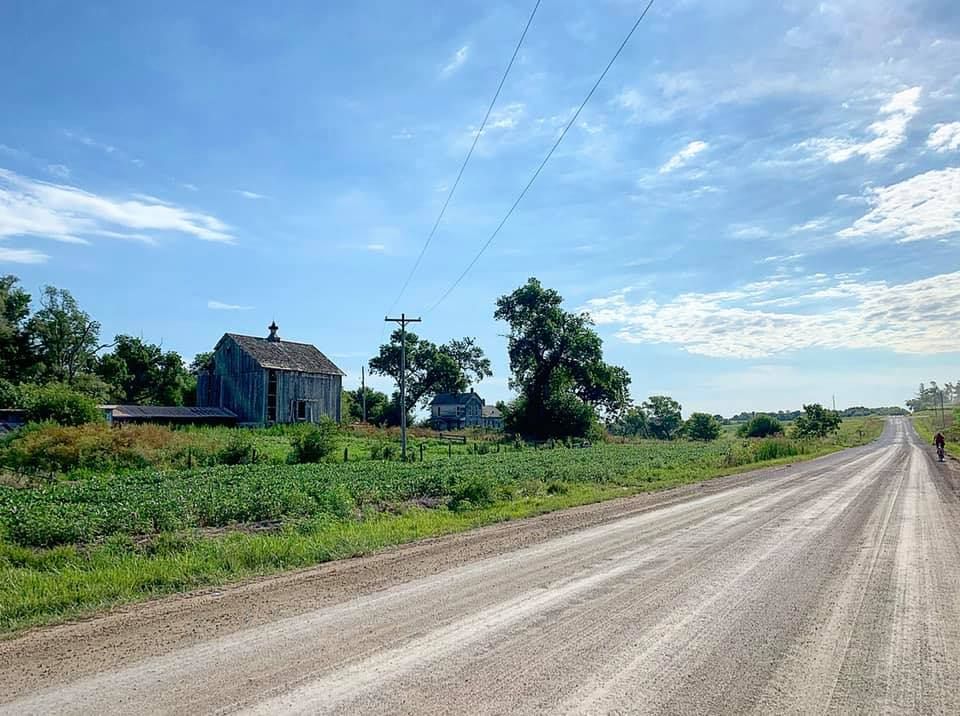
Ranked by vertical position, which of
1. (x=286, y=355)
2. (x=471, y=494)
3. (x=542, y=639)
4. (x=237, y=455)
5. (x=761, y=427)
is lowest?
(x=542, y=639)

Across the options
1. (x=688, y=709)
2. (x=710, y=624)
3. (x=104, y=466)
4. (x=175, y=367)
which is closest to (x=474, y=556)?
(x=710, y=624)

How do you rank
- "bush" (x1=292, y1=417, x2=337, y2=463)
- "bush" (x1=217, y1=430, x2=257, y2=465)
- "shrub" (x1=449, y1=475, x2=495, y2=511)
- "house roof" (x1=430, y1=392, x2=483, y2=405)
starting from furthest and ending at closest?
1. "house roof" (x1=430, y1=392, x2=483, y2=405)
2. "bush" (x1=292, y1=417, x2=337, y2=463)
3. "bush" (x1=217, y1=430, x2=257, y2=465)
4. "shrub" (x1=449, y1=475, x2=495, y2=511)

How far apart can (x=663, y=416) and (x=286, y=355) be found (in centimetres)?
8476

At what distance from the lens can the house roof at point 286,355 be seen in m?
48.3

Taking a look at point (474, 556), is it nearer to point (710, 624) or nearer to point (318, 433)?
point (710, 624)

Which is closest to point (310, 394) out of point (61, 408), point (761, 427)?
point (61, 408)

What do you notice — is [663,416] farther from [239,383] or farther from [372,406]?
[239,383]

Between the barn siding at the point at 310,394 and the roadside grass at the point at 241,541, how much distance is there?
2718cm

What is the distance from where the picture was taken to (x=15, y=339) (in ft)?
190

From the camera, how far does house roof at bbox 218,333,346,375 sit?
48.3m

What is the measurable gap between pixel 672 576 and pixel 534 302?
61171 millimetres

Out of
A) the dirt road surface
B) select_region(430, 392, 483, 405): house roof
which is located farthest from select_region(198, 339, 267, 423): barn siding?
select_region(430, 392, 483, 405): house roof

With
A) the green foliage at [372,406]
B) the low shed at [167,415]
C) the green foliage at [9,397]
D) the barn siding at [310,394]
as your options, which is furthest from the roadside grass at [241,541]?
the green foliage at [372,406]

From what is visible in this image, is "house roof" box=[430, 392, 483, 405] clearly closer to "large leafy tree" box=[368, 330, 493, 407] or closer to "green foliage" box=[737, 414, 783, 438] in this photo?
"large leafy tree" box=[368, 330, 493, 407]
